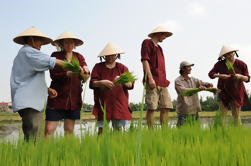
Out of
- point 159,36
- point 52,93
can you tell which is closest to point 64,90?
point 52,93

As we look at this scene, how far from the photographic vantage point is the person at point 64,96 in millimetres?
3594

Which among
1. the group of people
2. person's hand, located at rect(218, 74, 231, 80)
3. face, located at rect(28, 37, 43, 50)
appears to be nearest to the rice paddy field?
the group of people

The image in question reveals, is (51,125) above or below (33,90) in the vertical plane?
below

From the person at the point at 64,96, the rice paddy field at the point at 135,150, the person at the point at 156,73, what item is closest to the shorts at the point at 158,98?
the person at the point at 156,73

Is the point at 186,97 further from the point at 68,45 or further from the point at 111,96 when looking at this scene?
the point at 68,45

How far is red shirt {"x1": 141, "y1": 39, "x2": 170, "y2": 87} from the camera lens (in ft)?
14.0

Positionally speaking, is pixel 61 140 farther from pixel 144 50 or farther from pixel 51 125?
pixel 144 50

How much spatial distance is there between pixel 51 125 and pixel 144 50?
4.74 feet

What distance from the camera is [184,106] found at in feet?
16.5

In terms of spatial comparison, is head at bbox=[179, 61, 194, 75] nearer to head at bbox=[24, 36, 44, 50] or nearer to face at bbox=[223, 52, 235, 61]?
face at bbox=[223, 52, 235, 61]

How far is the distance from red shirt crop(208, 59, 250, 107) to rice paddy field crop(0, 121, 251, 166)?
1946 millimetres

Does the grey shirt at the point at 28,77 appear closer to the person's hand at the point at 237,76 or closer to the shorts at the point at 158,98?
the shorts at the point at 158,98

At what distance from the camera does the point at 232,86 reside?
4816mm

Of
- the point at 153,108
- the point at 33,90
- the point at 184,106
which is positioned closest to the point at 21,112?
the point at 33,90
